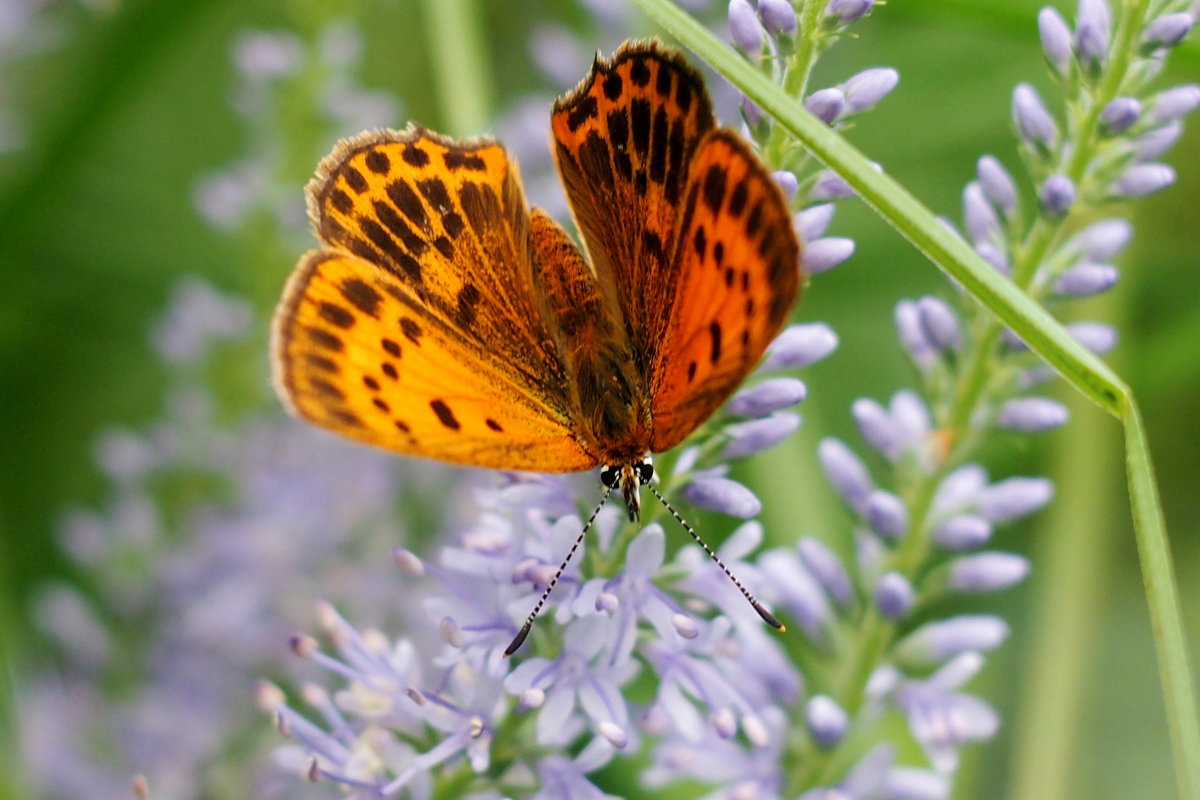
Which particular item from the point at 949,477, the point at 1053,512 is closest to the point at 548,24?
the point at 1053,512

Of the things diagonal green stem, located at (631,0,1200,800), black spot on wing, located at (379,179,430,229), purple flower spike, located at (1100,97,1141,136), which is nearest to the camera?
diagonal green stem, located at (631,0,1200,800)

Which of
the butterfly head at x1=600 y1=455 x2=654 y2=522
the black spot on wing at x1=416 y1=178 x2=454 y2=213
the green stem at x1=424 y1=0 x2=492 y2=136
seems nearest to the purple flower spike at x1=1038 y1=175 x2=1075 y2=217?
the butterfly head at x1=600 y1=455 x2=654 y2=522

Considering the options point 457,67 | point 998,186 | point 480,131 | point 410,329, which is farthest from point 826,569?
point 457,67

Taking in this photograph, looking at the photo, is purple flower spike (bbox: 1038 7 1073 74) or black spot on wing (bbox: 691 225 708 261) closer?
black spot on wing (bbox: 691 225 708 261)

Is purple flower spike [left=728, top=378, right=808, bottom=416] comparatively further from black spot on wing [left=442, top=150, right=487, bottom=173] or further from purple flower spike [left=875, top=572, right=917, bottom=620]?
black spot on wing [left=442, top=150, right=487, bottom=173]

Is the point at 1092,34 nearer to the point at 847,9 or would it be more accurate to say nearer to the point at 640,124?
the point at 847,9

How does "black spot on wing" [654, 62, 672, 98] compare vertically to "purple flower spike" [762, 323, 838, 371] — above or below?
above

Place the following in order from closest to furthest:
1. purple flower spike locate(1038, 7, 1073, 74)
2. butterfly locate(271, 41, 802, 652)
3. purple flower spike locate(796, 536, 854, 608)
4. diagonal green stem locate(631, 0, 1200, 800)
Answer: diagonal green stem locate(631, 0, 1200, 800), butterfly locate(271, 41, 802, 652), purple flower spike locate(1038, 7, 1073, 74), purple flower spike locate(796, 536, 854, 608)

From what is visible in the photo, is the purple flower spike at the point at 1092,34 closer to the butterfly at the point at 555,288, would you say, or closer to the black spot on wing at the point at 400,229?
the butterfly at the point at 555,288
